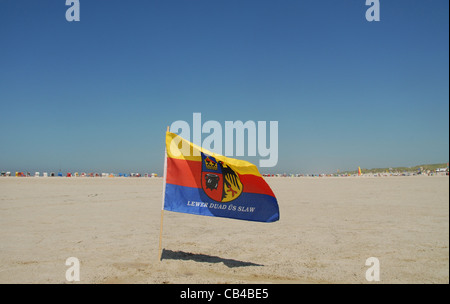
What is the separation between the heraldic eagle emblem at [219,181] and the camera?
267 inches

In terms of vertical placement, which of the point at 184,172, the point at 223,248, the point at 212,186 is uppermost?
the point at 184,172

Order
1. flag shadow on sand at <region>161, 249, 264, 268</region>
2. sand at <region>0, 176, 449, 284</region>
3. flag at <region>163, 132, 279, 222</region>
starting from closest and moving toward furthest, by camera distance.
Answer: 1. sand at <region>0, 176, 449, 284</region>
2. flag shadow on sand at <region>161, 249, 264, 268</region>
3. flag at <region>163, 132, 279, 222</region>

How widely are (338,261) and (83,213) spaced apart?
36.3 feet

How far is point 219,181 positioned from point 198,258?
6.35 ft

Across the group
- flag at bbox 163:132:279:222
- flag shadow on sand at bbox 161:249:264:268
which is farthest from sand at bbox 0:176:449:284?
flag at bbox 163:132:279:222

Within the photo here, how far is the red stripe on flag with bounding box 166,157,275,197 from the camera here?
676 centimetres

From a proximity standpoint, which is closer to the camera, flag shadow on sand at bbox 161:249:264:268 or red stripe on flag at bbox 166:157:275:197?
flag shadow on sand at bbox 161:249:264:268

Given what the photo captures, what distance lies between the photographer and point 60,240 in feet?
26.5

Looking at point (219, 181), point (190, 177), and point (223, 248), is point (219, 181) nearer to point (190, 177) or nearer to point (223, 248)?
point (190, 177)

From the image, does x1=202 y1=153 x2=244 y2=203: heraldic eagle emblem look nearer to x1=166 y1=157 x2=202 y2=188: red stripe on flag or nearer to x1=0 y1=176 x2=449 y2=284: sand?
x1=166 y1=157 x2=202 y2=188: red stripe on flag

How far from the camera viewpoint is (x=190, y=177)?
6.97 metres

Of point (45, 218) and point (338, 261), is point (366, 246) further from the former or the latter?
point (45, 218)

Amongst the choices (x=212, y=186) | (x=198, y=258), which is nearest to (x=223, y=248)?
(x=198, y=258)
